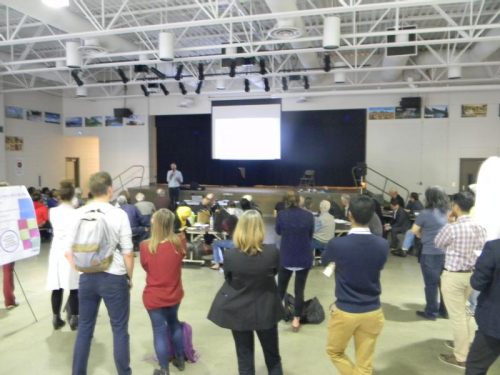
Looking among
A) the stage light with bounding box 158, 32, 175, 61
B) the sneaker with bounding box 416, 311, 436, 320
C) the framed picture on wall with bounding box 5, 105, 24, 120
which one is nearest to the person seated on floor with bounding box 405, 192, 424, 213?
the sneaker with bounding box 416, 311, 436, 320

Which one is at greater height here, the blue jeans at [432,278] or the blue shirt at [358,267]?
the blue shirt at [358,267]

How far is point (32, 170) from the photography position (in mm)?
13641

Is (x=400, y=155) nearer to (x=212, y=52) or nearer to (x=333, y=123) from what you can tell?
(x=333, y=123)

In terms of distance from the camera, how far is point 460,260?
297cm

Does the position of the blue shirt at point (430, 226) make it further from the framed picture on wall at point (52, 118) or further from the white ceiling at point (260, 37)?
the framed picture on wall at point (52, 118)

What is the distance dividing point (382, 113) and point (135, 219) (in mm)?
9559

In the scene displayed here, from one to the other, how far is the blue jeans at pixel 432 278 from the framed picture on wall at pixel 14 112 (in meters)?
13.5

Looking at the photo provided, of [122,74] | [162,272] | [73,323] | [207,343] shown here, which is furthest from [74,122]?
[162,272]

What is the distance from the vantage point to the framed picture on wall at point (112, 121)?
15.0m

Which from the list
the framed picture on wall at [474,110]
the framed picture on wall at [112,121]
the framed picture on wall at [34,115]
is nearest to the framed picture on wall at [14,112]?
the framed picture on wall at [34,115]

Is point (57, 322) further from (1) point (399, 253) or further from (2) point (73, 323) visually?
(1) point (399, 253)

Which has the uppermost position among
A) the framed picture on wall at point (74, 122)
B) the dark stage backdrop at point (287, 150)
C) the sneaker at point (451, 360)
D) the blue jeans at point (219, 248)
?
the framed picture on wall at point (74, 122)

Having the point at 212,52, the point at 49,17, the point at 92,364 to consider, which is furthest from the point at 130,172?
the point at 92,364

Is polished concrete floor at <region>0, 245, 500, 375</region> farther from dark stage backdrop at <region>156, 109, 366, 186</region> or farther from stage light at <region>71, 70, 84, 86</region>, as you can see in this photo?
dark stage backdrop at <region>156, 109, 366, 186</region>
